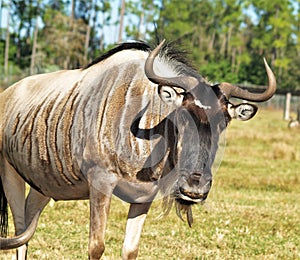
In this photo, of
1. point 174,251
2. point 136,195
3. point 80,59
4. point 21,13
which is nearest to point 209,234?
point 174,251

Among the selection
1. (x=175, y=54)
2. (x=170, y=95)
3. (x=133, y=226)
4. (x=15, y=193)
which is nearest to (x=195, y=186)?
(x=170, y=95)

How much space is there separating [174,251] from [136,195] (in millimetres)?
2241

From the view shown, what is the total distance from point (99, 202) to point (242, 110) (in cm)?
126

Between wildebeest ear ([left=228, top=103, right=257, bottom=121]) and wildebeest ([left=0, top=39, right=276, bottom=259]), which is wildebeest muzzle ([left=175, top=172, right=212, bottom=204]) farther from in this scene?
wildebeest ear ([left=228, top=103, right=257, bottom=121])

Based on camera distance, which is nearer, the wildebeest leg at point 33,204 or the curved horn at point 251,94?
the curved horn at point 251,94

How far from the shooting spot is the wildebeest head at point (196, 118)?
181 inches

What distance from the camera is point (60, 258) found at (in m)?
6.79

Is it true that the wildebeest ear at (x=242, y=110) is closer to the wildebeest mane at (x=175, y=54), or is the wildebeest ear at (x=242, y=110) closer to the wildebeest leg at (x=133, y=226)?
the wildebeest mane at (x=175, y=54)

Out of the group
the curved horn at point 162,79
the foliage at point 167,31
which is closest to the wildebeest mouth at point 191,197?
the curved horn at point 162,79

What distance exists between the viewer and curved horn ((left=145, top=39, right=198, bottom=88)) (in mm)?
4707

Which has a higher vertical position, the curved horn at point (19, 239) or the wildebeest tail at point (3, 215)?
the curved horn at point (19, 239)

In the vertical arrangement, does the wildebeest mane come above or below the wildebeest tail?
above

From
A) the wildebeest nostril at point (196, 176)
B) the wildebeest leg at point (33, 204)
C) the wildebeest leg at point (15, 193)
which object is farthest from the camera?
the wildebeest leg at point (33, 204)

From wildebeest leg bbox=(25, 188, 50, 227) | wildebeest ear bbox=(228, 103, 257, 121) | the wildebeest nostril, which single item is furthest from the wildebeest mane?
wildebeest leg bbox=(25, 188, 50, 227)
